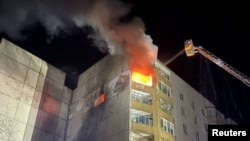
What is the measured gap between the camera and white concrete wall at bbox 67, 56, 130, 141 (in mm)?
37531

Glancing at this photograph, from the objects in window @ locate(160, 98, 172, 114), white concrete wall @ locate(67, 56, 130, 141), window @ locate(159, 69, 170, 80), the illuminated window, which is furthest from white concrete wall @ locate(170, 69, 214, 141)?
white concrete wall @ locate(67, 56, 130, 141)

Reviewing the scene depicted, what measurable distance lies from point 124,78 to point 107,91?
3.81m

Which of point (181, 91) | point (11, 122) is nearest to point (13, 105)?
point (11, 122)

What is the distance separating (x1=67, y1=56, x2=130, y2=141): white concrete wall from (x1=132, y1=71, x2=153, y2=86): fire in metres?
1.02

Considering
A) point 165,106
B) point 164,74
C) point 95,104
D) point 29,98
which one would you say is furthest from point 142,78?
point 29,98

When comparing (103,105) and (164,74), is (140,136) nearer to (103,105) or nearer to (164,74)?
(103,105)

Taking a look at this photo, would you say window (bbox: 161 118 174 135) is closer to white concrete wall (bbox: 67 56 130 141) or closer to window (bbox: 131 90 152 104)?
window (bbox: 131 90 152 104)

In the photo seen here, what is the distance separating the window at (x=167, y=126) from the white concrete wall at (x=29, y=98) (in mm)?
18421

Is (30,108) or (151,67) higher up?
(151,67)

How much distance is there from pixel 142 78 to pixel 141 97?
3164mm

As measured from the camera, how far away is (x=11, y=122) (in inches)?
1569

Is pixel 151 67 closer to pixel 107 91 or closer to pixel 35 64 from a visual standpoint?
pixel 107 91

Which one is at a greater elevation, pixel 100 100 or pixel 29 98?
Answer: pixel 100 100

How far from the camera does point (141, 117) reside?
37688 millimetres
